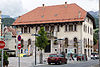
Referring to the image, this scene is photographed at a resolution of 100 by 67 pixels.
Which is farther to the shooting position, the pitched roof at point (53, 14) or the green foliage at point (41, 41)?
the pitched roof at point (53, 14)

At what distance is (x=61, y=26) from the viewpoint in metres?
66.5

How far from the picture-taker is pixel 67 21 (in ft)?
212

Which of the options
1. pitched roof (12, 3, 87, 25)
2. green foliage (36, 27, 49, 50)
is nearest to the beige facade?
pitched roof (12, 3, 87, 25)

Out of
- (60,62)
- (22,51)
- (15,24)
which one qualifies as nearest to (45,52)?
(22,51)

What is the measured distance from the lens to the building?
64.4 m

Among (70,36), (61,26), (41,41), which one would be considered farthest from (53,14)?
(41,41)

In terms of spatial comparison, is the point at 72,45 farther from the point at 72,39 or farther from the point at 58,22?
the point at 58,22

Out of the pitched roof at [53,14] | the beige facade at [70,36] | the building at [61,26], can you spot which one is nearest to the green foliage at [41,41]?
the building at [61,26]

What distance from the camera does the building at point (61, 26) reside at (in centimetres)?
6438

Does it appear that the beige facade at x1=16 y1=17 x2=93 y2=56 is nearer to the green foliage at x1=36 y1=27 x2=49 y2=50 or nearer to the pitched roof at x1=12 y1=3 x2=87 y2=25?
the pitched roof at x1=12 y1=3 x2=87 y2=25

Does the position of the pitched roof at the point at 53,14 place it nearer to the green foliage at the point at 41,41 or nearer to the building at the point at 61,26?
the building at the point at 61,26

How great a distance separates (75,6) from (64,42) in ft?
37.6

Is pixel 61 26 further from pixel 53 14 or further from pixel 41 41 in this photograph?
pixel 41 41

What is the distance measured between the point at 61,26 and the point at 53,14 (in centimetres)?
→ 540
